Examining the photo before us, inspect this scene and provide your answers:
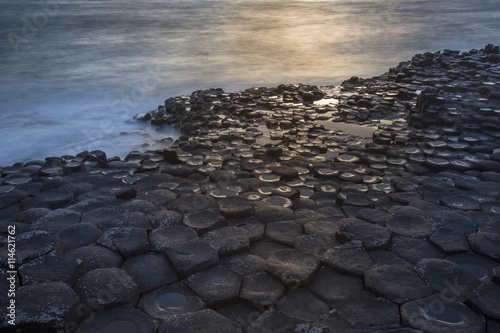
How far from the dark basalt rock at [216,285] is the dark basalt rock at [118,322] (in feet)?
1.26

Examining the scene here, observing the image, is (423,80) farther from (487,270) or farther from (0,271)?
(0,271)

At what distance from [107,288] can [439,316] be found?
216cm

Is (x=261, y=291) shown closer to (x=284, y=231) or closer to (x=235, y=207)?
(x=284, y=231)

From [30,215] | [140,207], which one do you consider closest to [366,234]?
[140,207]

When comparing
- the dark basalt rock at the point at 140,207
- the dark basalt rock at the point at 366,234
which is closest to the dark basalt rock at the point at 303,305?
the dark basalt rock at the point at 366,234

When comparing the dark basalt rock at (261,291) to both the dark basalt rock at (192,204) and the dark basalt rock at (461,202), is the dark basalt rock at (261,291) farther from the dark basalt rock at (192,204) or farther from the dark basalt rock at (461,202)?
the dark basalt rock at (461,202)

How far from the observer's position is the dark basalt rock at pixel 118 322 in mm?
2260

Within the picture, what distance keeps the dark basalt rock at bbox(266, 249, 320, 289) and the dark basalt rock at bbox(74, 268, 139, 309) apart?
38.6 inches

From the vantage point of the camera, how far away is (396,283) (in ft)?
8.54

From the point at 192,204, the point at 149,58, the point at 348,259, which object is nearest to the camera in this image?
the point at 348,259

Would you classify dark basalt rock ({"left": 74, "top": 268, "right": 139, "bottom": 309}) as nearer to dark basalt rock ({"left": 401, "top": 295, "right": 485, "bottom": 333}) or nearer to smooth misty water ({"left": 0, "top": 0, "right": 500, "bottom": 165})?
dark basalt rock ({"left": 401, "top": 295, "right": 485, "bottom": 333})

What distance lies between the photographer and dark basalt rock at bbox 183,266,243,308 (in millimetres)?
2544

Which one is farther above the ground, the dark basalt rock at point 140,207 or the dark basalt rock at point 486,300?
the dark basalt rock at point 140,207

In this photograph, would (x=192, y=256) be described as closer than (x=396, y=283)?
No
